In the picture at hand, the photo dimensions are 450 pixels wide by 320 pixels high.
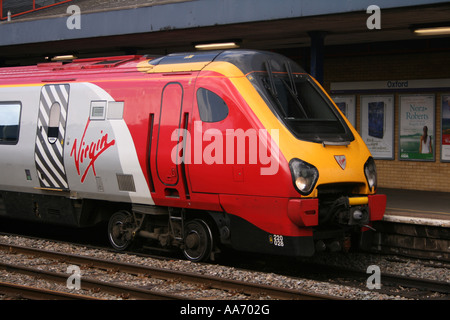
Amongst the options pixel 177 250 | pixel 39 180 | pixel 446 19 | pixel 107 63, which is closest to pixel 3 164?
pixel 39 180

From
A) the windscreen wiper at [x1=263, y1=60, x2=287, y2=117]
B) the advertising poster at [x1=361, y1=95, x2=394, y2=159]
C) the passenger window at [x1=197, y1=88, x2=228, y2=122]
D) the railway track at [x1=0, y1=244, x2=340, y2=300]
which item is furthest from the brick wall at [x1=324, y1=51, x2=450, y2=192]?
the railway track at [x1=0, y1=244, x2=340, y2=300]

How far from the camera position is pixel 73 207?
483 inches

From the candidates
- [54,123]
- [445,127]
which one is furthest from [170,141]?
[445,127]

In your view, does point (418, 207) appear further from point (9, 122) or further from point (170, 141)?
point (9, 122)

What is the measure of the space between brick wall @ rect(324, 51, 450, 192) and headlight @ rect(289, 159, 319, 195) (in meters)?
7.29

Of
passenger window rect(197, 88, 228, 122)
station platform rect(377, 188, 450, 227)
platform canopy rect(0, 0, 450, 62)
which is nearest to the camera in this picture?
passenger window rect(197, 88, 228, 122)

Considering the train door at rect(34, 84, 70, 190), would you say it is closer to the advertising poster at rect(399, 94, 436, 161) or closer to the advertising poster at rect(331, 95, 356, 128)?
the advertising poster at rect(331, 95, 356, 128)

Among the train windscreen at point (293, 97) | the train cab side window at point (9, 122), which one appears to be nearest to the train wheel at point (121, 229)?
the train cab side window at point (9, 122)

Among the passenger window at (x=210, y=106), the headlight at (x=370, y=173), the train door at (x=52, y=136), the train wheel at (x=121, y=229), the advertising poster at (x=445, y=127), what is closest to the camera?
the passenger window at (x=210, y=106)

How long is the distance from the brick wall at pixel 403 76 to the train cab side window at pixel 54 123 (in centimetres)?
773

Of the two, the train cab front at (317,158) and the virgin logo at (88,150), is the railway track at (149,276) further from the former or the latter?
the virgin logo at (88,150)

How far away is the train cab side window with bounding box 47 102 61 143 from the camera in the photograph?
39.6 ft

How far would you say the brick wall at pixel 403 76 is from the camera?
15656 mm
